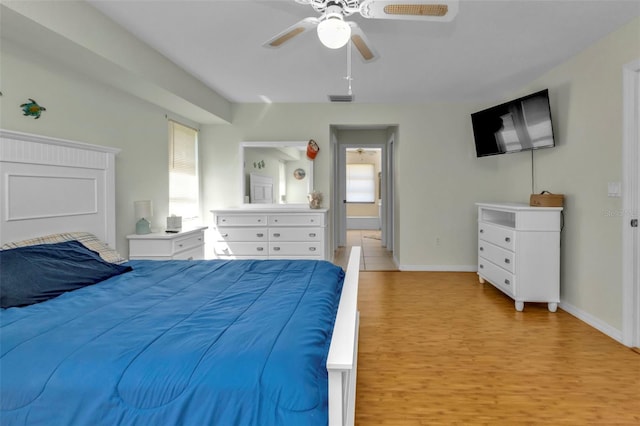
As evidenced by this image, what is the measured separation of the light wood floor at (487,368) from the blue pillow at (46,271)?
1672 mm

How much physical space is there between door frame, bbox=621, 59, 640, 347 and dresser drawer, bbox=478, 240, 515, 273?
0.93 meters

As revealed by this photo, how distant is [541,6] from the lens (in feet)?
7.96

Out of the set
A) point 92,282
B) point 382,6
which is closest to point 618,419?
point 382,6

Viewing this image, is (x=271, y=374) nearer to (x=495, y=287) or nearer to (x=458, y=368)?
(x=458, y=368)

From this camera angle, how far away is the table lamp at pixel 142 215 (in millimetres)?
3482

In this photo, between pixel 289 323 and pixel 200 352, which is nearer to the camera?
pixel 200 352

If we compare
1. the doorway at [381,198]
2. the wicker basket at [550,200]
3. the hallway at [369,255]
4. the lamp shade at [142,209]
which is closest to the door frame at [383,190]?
the doorway at [381,198]

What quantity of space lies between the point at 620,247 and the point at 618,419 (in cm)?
147

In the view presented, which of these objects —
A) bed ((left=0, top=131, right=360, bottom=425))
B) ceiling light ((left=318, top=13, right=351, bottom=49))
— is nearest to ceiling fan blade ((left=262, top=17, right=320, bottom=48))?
ceiling light ((left=318, top=13, right=351, bottom=49))

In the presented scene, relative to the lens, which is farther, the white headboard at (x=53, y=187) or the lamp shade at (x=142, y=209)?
the lamp shade at (x=142, y=209)

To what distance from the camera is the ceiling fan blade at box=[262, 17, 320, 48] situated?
194cm

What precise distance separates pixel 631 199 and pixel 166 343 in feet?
10.8

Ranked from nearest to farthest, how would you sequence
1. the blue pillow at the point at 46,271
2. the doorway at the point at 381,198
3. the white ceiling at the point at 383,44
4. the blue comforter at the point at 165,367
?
the blue comforter at the point at 165,367 < the blue pillow at the point at 46,271 < the white ceiling at the point at 383,44 < the doorway at the point at 381,198

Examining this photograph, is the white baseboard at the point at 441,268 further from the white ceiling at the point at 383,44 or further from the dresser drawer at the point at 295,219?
the white ceiling at the point at 383,44
